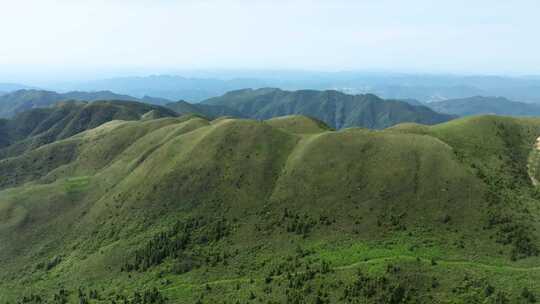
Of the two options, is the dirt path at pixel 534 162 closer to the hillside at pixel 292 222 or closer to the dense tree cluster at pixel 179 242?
the hillside at pixel 292 222

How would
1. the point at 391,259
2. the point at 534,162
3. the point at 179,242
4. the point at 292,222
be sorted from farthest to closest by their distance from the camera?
the point at 534,162 < the point at 179,242 < the point at 292,222 < the point at 391,259

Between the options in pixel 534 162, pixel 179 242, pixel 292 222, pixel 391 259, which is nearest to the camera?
pixel 391 259

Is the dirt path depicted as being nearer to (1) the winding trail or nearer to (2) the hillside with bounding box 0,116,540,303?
(2) the hillside with bounding box 0,116,540,303

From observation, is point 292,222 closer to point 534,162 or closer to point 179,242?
point 179,242

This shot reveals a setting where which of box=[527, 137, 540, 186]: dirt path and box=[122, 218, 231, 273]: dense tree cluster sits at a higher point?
box=[527, 137, 540, 186]: dirt path

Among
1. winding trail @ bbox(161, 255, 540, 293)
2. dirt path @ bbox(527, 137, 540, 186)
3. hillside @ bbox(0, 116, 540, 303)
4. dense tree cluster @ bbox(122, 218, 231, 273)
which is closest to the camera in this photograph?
winding trail @ bbox(161, 255, 540, 293)

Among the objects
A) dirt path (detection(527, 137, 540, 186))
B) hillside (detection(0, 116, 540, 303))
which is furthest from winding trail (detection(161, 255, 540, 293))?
dirt path (detection(527, 137, 540, 186))

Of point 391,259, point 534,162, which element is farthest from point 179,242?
point 534,162

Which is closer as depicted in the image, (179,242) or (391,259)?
(391,259)

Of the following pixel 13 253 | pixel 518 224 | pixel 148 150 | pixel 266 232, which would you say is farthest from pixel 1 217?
pixel 518 224
